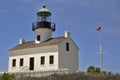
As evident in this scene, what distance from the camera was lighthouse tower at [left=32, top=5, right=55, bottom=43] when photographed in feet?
107

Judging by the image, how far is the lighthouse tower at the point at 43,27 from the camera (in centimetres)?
3269

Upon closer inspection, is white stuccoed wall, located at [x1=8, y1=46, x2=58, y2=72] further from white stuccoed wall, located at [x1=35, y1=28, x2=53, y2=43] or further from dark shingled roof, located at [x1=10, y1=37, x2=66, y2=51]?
white stuccoed wall, located at [x1=35, y1=28, x2=53, y2=43]

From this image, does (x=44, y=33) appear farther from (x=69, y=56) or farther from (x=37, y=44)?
(x=69, y=56)

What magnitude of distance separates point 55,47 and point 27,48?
153 inches

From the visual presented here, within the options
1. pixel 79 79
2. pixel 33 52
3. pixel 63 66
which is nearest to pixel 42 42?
pixel 33 52

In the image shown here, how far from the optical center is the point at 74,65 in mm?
30797

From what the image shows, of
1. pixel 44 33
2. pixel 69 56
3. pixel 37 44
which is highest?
pixel 44 33

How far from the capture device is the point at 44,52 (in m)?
30.2

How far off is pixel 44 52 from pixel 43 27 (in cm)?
372

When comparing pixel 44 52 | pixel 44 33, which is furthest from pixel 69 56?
pixel 44 33

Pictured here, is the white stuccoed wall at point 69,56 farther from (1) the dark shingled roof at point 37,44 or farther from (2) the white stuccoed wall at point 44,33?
(2) the white stuccoed wall at point 44,33

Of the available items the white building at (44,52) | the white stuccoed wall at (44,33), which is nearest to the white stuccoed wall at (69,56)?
the white building at (44,52)

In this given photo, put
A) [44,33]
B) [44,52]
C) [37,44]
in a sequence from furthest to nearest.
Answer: [44,33] < [37,44] < [44,52]

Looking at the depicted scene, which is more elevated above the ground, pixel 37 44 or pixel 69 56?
pixel 37 44
